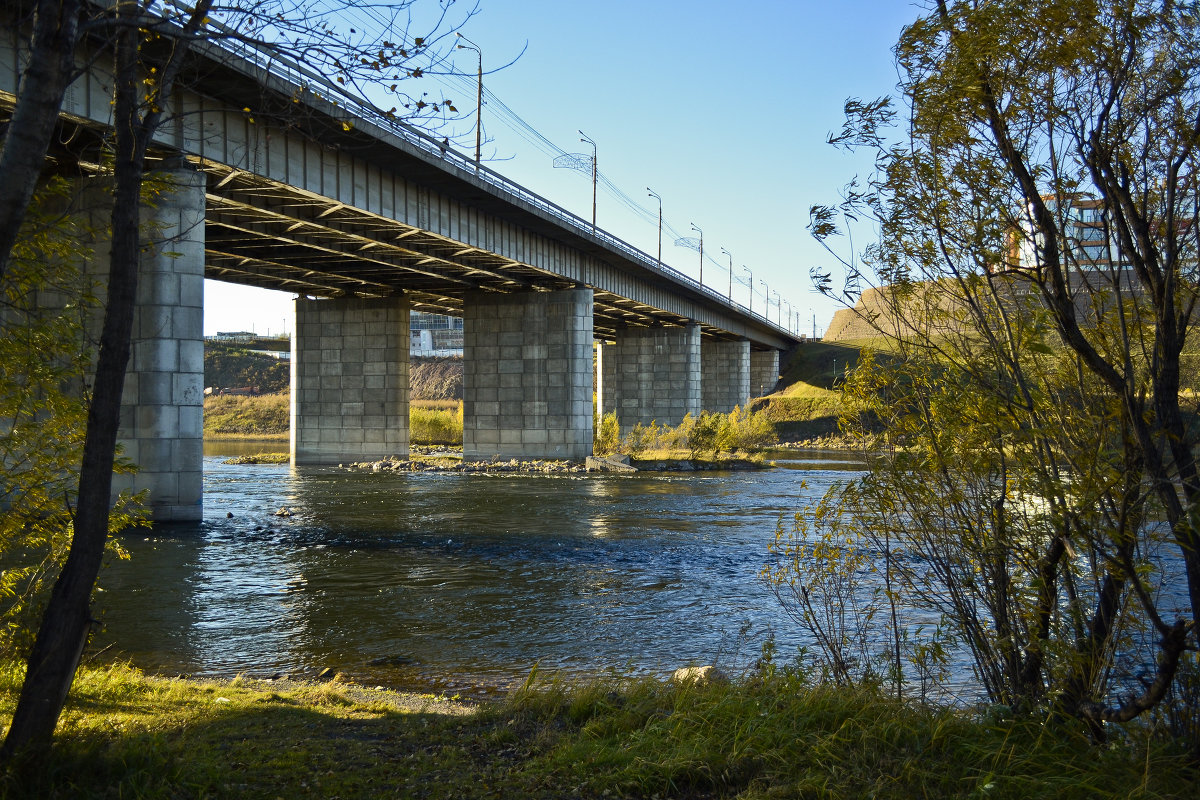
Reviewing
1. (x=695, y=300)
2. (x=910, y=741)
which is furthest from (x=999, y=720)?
(x=695, y=300)

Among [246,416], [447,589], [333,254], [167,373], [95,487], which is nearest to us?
[95,487]

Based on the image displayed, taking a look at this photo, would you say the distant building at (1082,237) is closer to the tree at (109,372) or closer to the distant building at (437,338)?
the tree at (109,372)

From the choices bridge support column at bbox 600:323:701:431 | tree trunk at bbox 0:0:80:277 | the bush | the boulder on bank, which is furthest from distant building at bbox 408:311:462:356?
tree trunk at bbox 0:0:80:277

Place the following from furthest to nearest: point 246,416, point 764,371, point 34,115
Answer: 1. point 246,416
2. point 764,371
3. point 34,115

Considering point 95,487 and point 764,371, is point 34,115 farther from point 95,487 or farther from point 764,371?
point 764,371

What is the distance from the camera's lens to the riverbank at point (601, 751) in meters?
5.71

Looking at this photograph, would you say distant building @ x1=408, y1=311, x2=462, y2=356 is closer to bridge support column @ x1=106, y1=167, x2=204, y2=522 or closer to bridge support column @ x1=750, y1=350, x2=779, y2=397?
bridge support column @ x1=750, y1=350, x2=779, y2=397

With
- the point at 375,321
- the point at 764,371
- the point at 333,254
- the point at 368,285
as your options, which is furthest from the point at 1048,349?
the point at 764,371

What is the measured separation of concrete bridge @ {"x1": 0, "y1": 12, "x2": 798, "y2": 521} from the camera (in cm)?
2362

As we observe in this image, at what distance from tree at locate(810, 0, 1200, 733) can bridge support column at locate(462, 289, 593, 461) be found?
44.3 m

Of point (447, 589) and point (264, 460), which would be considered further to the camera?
point (264, 460)

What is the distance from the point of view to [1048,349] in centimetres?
630

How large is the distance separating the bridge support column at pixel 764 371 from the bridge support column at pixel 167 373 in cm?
9947

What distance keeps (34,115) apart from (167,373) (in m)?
19.9
